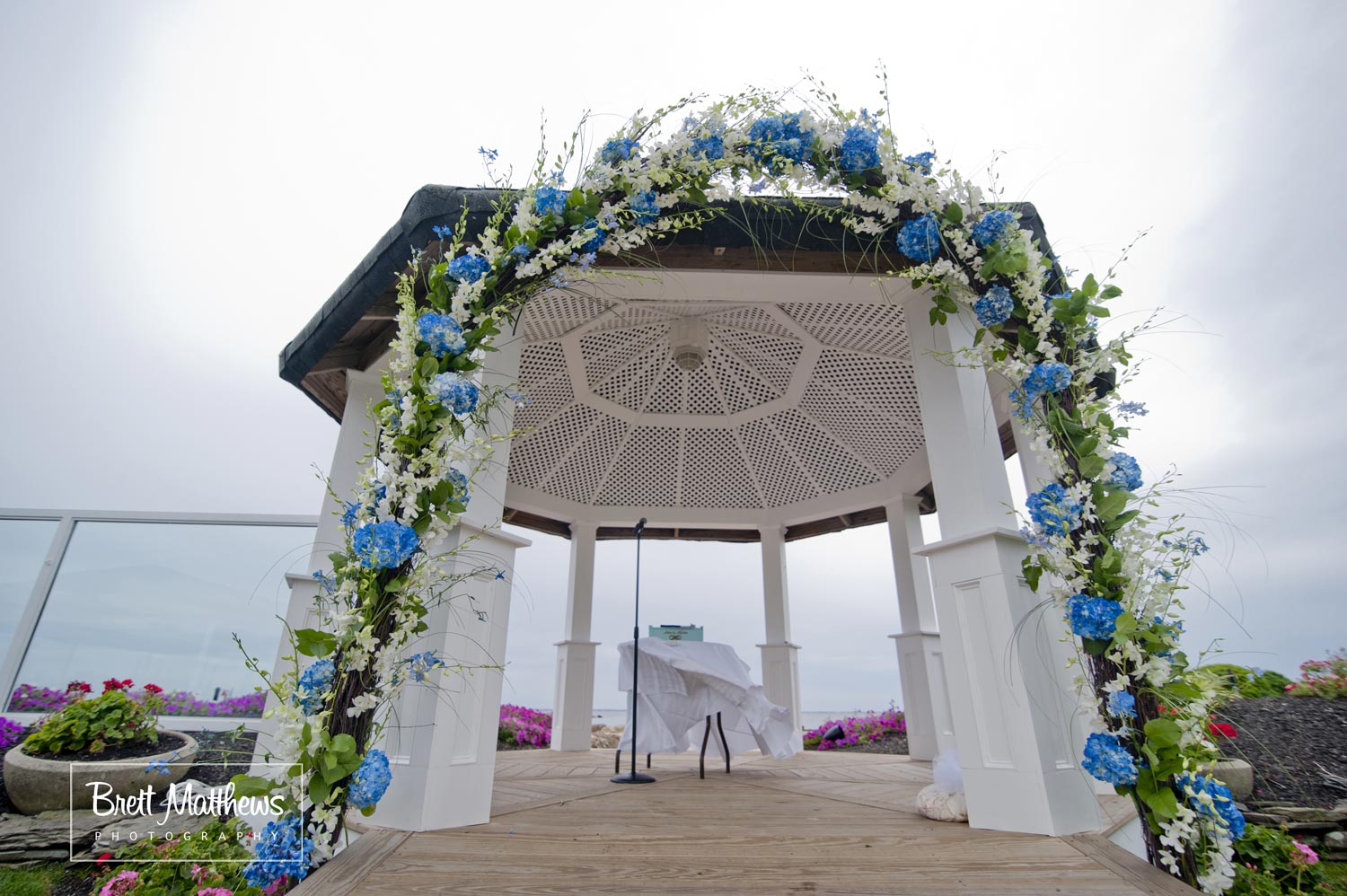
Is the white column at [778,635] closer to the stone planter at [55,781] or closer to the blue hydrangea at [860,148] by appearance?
the blue hydrangea at [860,148]

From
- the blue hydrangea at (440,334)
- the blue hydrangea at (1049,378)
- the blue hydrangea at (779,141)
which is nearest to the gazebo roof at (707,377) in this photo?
the blue hydrangea at (779,141)

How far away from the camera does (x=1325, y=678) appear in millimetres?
3906

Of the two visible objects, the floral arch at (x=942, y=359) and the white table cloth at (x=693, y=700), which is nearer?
the floral arch at (x=942, y=359)

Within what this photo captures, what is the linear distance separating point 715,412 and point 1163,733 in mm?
4239

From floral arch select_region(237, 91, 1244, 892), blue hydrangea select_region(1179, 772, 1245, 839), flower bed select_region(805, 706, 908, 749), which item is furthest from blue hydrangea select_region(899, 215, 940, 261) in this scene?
flower bed select_region(805, 706, 908, 749)

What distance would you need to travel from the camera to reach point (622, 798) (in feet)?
9.52

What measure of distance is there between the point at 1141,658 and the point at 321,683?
2.26 m

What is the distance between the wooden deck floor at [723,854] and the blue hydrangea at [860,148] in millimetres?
2430

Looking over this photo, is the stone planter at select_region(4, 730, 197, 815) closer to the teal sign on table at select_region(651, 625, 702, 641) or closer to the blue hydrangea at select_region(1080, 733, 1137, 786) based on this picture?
the teal sign on table at select_region(651, 625, 702, 641)

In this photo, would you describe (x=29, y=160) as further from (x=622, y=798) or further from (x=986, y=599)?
(x=986, y=599)

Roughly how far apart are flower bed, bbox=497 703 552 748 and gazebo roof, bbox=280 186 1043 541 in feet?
7.92

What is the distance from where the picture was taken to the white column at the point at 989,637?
2027 millimetres

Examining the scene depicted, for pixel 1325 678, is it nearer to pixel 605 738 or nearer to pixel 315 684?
pixel 315 684

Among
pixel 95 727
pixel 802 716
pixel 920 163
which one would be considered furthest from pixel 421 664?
pixel 802 716
